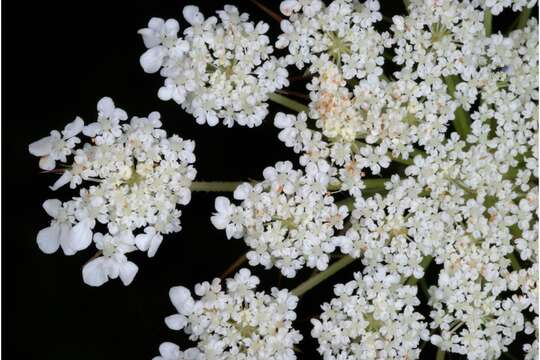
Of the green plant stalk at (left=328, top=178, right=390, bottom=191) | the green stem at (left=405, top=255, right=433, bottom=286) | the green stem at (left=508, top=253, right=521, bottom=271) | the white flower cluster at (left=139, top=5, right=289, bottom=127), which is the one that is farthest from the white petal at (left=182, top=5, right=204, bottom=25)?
the green stem at (left=508, top=253, right=521, bottom=271)

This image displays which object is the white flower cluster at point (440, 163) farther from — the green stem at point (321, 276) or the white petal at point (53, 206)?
the white petal at point (53, 206)

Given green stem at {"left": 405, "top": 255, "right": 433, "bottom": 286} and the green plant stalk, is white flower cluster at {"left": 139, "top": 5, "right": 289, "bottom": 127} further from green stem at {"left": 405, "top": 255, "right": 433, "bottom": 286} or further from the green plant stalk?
green stem at {"left": 405, "top": 255, "right": 433, "bottom": 286}

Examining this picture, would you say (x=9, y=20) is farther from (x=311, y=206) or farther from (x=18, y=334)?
(x=311, y=206)

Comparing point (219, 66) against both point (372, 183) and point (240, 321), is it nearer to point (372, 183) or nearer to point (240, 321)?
point (372, 183)

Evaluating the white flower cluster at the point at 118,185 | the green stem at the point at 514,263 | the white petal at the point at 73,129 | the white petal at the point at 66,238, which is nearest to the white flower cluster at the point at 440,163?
the green stem at the point at 514,263

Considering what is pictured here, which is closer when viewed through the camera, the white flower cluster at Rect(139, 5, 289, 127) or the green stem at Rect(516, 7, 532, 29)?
the white flower cluster at Rect(139, 5, 289, 127)

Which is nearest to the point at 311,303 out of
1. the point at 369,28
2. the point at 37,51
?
the point at 369,28
